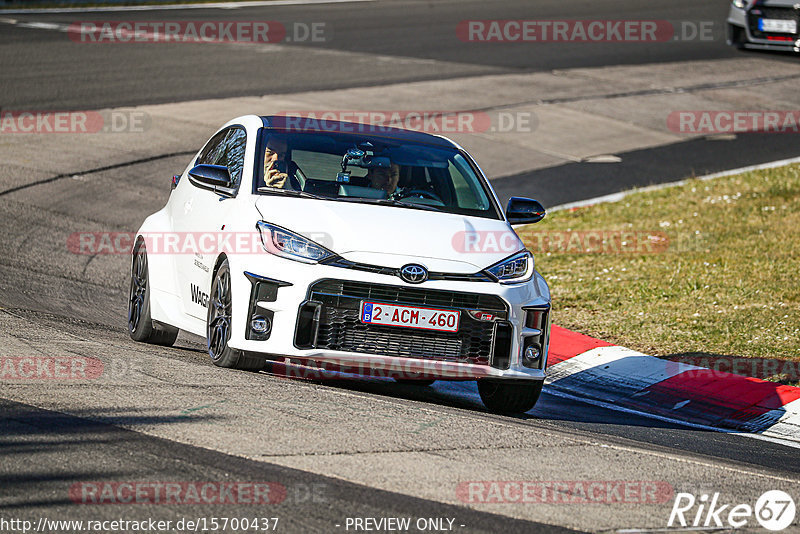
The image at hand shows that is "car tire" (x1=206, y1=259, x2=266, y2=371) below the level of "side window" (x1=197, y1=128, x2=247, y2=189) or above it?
Answer: below

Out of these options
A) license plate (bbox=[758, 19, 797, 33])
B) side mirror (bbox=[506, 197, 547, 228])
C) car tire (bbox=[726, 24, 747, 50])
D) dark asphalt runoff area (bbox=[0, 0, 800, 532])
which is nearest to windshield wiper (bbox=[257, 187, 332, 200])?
dark asphalt runoff area (bbox=[0, 0, 800, 532])

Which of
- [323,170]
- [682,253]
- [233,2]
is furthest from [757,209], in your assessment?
[233,2]

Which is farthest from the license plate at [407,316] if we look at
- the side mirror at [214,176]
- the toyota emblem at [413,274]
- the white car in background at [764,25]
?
the white car in background at [764,25]

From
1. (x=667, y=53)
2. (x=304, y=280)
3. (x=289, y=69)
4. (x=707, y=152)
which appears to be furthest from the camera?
(x=667, y=53)

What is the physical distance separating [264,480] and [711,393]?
4.86 metres

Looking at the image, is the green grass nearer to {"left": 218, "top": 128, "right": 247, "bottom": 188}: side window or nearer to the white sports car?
the white sports car

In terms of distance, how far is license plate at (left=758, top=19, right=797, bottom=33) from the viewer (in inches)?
990

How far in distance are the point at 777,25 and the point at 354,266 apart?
2078 centimetres

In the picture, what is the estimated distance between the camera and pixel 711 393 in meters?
9.08

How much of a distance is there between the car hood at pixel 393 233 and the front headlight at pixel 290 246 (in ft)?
0.14

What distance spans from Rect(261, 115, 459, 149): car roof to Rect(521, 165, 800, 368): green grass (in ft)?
9.41

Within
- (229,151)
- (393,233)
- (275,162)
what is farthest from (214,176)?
(393,233)

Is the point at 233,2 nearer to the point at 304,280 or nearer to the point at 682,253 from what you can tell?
the point at 682,253

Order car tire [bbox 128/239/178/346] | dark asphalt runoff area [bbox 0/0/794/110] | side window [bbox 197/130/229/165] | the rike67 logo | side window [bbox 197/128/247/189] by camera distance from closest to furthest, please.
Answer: the rike67 logo, side window [bbox 197/128/247/189], car tire [bbox 128/239/178/346], side window [bbox 197/130/229/165], dark asphalt runoff area [bbox 0/0/794/110]
